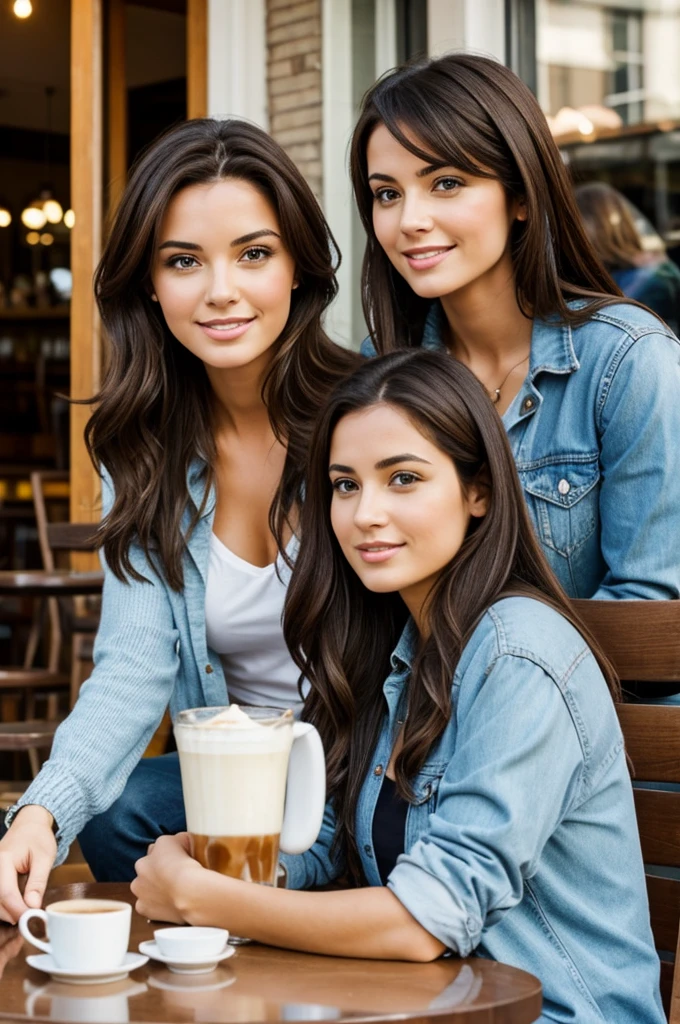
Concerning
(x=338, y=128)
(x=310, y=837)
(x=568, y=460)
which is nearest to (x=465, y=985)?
(x=310, y=837)

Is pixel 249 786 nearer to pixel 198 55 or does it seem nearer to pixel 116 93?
pixel 198 55

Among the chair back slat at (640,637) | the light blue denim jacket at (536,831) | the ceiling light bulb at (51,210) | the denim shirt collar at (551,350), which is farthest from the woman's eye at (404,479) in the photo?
the ceiling light bulb at (51,210)

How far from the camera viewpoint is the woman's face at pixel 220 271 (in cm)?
206

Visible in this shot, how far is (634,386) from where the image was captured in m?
2.00

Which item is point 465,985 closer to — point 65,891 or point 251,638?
point 65,891

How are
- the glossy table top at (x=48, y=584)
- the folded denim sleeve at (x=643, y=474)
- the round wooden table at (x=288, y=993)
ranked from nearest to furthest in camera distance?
the round wooden table at (x=288, y=993)
the folded denim sleeve at (x=643, y=474)
the glossy table top at (x=48, y=584)

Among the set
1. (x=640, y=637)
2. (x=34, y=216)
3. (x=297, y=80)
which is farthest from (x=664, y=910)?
(x=34, y=216)

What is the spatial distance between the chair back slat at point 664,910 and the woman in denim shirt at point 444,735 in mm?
124

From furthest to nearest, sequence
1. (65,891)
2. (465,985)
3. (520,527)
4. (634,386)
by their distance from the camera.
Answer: (634,386) → (520,527) → (65,891) → (465,985)

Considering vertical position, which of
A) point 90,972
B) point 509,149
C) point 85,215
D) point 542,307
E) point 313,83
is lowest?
point 90,972

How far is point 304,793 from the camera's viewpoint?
1.34 m

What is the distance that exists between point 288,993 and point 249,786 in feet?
0.68

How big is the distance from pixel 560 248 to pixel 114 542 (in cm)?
81

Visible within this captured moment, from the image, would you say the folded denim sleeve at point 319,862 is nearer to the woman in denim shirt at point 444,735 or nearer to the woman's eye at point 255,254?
the woman in denim shirt at point 444,735
